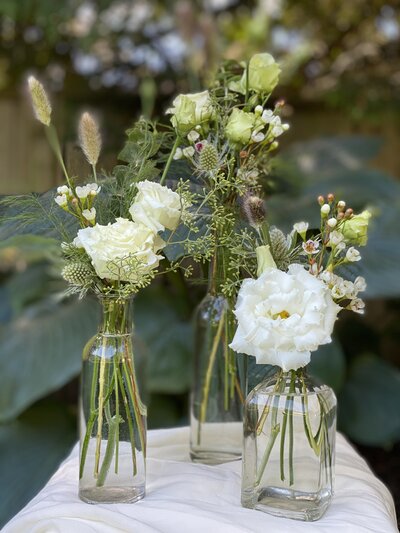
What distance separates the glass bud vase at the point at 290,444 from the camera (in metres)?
0.90

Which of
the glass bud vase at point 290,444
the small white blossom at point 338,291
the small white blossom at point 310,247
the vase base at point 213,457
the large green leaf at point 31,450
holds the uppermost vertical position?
the small white blossom at point 310,247

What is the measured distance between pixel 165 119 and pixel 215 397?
0.75 m

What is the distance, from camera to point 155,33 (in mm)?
3602

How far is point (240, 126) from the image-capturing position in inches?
39.3

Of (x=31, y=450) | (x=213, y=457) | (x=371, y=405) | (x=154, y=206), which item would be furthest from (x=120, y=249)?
(x=371, y=405)

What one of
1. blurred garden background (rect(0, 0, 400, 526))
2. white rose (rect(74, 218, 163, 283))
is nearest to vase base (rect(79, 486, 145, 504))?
white rose (rect(74, 218, 163, 283))

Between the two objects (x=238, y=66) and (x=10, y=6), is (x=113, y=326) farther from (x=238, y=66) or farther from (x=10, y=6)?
(x=10, y=6)

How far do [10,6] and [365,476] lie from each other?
2.42 metres

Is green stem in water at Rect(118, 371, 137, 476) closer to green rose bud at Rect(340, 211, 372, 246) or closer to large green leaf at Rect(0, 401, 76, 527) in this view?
green rose bud at Rect(340, 211, 372, 246)

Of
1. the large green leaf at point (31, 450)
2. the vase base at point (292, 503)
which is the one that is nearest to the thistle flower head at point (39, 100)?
the vase base at point (292, 503)

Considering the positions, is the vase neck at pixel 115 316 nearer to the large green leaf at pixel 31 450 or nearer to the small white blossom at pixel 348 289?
the small white blossom at pixel 348 289

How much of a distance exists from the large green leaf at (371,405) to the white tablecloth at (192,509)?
1338mm

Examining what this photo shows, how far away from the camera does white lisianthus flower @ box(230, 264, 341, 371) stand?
827mm

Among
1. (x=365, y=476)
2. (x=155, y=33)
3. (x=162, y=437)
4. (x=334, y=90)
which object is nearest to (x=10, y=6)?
(x=155, y=33)
